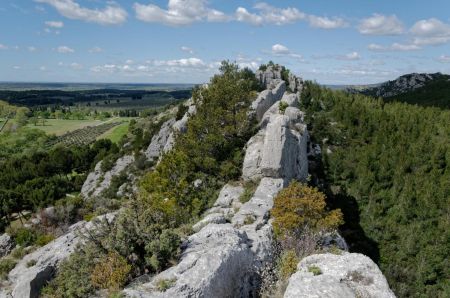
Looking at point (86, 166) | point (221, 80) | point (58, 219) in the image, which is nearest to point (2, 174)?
point (86, 166)

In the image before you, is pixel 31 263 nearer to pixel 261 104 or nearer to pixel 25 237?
pixel 25 237

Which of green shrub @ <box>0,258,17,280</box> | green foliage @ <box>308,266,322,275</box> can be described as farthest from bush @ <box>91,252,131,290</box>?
green shrub @ <box>0,258,17,280</box>

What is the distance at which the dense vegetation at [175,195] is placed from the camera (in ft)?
51.9

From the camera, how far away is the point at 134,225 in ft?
55.1

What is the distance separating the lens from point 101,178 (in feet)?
222

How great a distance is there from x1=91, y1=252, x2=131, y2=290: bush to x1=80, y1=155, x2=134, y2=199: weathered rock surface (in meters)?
48.9

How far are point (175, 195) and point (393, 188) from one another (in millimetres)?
35248

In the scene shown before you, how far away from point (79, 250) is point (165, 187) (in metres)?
14.7

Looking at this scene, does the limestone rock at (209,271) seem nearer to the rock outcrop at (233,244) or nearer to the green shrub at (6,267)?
the rock outcrop at (233,244)

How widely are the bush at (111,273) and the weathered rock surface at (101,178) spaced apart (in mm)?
48945

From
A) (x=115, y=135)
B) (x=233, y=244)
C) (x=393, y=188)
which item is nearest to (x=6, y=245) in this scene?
(x=233, y=244)

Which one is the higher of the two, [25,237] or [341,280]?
[341,280]

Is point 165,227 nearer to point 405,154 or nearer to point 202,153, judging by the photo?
point 202,153

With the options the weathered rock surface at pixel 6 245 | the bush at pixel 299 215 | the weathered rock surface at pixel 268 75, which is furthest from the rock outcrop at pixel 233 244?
the weathered rock surface at pixel 268 75
